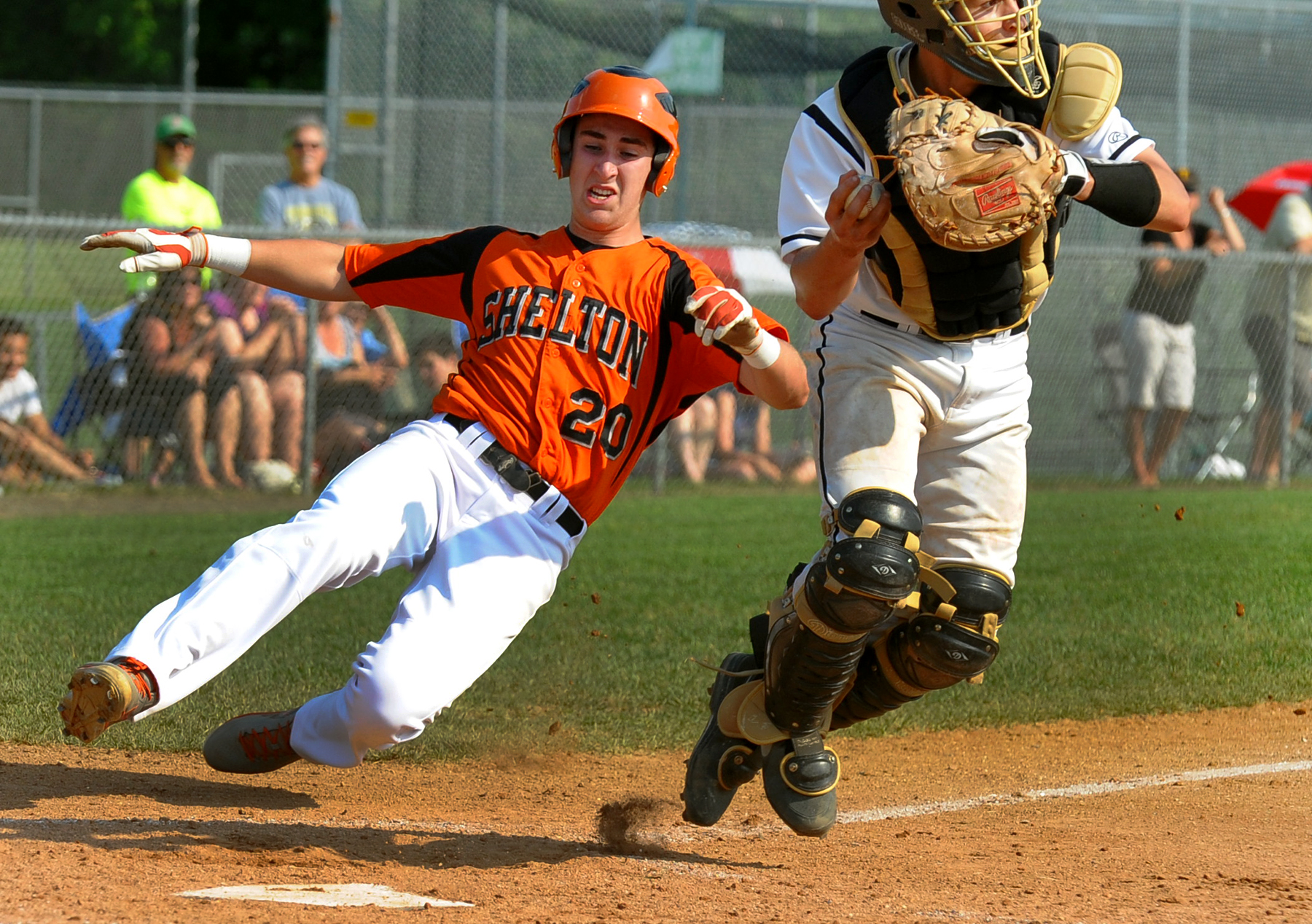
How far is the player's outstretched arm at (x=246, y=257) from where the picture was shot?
12.1 ft

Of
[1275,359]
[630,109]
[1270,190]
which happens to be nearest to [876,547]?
[630,109]

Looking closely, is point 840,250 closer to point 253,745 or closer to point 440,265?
point 440,265

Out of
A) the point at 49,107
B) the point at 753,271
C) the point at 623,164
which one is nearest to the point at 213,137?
the point at 49,107

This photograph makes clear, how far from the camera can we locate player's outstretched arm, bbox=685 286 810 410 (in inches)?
131

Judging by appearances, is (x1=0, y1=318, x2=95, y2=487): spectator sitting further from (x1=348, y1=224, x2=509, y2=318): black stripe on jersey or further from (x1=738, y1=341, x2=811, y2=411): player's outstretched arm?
(x1=738, y1=341, x2=811, y2=411): player's outstretched arm

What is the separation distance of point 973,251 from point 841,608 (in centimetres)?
90

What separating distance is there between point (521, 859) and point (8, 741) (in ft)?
6.83

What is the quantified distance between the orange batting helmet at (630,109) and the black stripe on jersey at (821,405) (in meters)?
0.57

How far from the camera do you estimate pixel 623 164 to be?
3.96 metres

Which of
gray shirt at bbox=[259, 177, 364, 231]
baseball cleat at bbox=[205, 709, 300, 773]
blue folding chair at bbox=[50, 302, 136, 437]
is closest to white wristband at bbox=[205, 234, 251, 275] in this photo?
baseball cleat at bbox=[205, 709, 300, 773]

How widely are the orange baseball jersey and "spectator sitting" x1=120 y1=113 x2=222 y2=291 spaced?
671cm

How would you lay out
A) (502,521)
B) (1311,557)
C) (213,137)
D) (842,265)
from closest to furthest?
(842,265)
(502,521)
(1311,557)
(213,137)

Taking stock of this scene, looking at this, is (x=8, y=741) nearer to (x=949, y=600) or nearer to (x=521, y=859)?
(x=521, y=859)

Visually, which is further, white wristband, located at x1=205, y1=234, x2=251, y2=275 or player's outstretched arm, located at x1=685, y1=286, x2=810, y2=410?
white wristband, located at x1=205, y1=234, x2=251, y2=275
